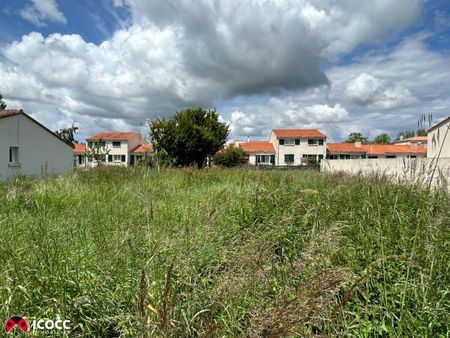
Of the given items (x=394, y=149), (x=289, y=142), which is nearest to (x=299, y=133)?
(x=289, y=142)

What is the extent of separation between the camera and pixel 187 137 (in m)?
33.5

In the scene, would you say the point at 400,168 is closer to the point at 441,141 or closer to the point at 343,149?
the point at 441,141

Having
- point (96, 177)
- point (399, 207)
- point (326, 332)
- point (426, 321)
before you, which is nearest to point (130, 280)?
point (326, 332)

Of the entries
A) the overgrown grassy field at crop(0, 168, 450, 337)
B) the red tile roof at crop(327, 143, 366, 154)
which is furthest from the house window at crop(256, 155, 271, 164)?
the overgrown grassy field at crop(0, 168, 450, 337)

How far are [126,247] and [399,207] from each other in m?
3.07

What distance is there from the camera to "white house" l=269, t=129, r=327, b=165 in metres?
55.9

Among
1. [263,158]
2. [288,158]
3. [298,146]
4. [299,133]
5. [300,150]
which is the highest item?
[299,133]

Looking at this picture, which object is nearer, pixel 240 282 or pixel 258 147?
pixel 240 282

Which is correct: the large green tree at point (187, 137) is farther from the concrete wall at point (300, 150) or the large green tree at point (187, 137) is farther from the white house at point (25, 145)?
the concrete wall at point (300, 150)

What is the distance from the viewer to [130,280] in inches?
85.2

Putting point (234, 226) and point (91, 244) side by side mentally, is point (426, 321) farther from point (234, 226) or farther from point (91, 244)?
point (91, 244)

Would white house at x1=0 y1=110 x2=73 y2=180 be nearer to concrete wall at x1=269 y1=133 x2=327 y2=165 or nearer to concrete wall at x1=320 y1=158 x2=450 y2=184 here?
concrete wall at x1=320 y1=158 x2=450 y2=184

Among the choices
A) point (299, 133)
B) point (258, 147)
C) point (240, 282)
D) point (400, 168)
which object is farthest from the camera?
point (258, 147)

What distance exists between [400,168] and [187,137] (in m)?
26.2
